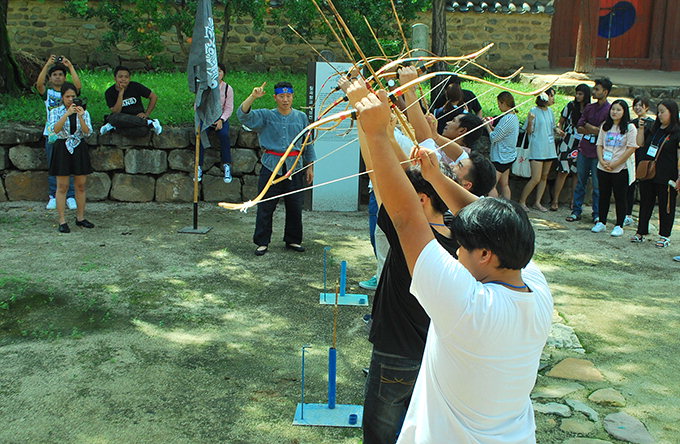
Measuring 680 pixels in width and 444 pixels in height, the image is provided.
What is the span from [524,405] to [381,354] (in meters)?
1.02

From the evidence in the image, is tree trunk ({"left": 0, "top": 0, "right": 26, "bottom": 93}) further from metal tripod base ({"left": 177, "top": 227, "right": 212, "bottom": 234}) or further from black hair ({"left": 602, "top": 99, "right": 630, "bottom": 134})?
black hair ({"left": 602, "top": 99, "right": 630, "bottom": 134})

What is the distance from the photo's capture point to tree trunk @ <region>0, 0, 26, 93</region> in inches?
432

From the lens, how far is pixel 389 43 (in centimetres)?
1285

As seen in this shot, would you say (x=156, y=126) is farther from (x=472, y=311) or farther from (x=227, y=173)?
(x=472, y=311)

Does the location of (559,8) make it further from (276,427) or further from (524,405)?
(524,405)

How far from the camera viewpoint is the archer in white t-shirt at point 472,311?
6.58ft

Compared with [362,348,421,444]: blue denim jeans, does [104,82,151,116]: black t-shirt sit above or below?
above

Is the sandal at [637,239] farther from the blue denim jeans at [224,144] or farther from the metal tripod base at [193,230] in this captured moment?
the blue denim jeans at [224,144]

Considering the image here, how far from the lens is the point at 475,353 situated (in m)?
2.03

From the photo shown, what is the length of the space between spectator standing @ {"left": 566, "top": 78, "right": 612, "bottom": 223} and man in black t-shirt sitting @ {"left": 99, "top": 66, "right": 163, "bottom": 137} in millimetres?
5616

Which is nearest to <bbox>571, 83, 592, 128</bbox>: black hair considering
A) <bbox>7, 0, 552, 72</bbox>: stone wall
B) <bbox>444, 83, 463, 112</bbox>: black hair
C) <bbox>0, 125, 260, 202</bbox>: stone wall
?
<bbox>444, 83, 463, 112</bbox>: black hair

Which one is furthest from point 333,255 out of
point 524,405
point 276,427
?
point 524,405

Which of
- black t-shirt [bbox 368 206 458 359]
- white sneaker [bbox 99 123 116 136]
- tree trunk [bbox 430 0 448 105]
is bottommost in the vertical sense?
black t-shirt [bbox 368 206 458 359]

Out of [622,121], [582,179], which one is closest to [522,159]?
[582,179]
